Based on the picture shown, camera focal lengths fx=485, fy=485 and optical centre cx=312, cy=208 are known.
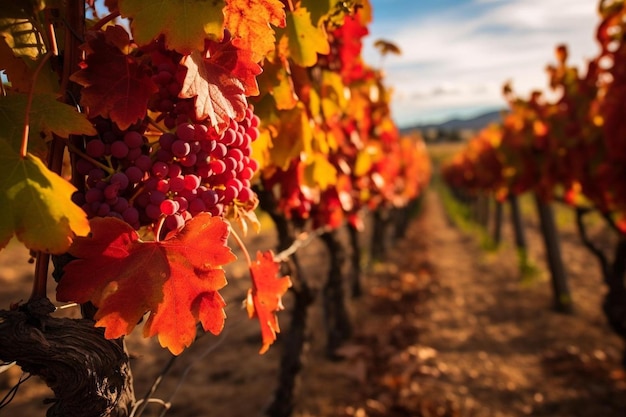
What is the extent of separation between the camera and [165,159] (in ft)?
3.73

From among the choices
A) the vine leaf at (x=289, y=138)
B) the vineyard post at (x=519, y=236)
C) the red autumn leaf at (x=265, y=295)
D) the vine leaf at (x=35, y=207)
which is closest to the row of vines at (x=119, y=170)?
the vine leaf at (x=35, y=207)

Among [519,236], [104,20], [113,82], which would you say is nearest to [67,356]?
[113,82]

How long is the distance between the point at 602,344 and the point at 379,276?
13.4ft

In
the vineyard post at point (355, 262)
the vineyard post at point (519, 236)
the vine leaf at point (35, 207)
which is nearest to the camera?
the vine leaf at point (35, 207)

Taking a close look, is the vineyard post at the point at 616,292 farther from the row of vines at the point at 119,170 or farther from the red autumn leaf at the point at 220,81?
the red autumn leaf at the point at 220,81

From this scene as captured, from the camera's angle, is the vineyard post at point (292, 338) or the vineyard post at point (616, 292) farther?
the vineyard post at point (616, 292)

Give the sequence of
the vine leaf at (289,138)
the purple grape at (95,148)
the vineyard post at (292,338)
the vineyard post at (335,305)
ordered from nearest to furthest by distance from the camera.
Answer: the purple grape at (95,148) → the vine leaf at (289,138) → the vineyard post at (292,338) → the vineyard post at (335,305)

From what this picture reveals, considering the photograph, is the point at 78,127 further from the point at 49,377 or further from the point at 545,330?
the point at 545,330

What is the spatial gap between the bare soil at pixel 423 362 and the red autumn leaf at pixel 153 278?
3.85ft

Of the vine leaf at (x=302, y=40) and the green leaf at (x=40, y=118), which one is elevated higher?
the vine leaf at (x=302, y=40)

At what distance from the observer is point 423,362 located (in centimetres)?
511

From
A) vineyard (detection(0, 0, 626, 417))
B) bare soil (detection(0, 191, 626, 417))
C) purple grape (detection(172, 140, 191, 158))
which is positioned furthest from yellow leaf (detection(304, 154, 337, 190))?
purple grape (detection(172, 140, 191, 158))

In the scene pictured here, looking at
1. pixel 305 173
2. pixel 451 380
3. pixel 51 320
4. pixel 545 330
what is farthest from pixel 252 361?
pixel 51 320

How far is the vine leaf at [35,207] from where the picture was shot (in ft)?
2.89
